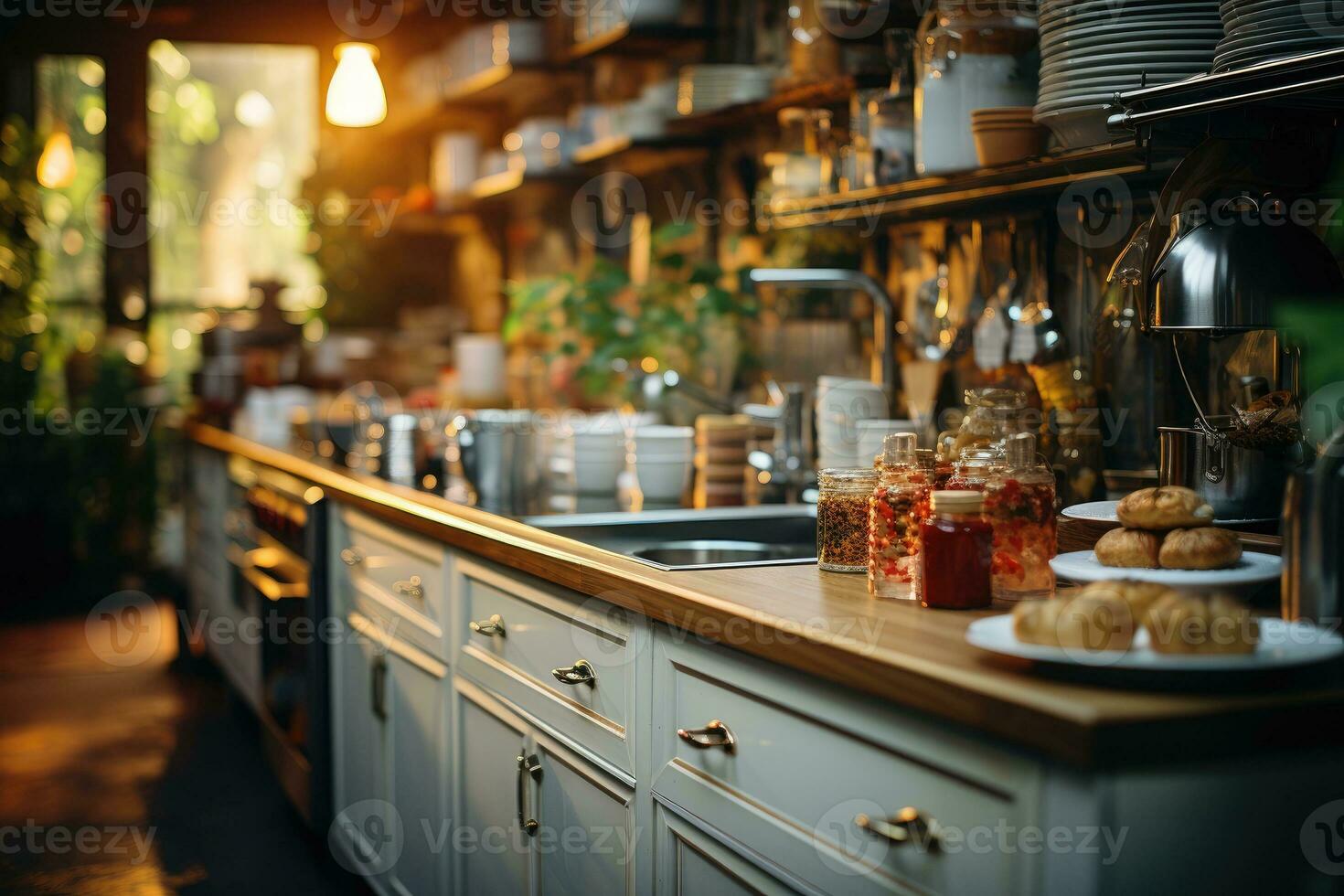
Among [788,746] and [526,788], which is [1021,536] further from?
[526,788]

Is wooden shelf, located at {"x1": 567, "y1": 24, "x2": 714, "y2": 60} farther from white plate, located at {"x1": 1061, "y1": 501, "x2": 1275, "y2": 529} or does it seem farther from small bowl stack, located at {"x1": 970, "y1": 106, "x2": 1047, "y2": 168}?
white plate, located at {"x1": 1061, "y1": 501, "x2": 1275, "y2": 529}

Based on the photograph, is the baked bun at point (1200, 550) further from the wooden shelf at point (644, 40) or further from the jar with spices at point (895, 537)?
the wooden shelf at point (644, 40)

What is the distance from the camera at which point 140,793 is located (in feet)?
11.5

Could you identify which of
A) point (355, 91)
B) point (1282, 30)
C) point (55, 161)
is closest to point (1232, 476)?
point (1282, 30)

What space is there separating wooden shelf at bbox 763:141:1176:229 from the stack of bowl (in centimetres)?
46

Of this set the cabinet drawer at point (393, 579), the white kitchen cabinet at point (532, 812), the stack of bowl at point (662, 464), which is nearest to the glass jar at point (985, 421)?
the white kitchen cabinet at point (532, 812)

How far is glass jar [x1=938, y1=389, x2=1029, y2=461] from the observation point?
5.57 feet

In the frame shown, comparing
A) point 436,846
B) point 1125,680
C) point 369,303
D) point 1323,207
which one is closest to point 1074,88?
point 1323,207

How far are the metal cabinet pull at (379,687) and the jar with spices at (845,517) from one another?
127 centimetres

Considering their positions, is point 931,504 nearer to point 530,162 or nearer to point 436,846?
point 436,846

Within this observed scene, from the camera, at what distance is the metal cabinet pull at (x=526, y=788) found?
1850mm

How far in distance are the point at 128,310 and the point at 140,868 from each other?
4285mm

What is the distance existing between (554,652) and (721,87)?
5.13 ft

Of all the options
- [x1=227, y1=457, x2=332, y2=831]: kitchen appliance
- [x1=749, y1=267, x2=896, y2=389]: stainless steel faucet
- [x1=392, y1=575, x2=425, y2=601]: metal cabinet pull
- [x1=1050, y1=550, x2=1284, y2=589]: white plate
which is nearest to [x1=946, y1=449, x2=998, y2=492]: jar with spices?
[x1=1050, y1=550, x2=1284, y2=589]: white plate
